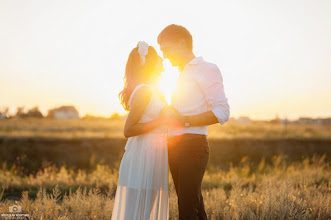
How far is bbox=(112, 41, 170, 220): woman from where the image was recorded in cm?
344

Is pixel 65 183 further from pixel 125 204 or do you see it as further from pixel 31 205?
pixel 125 204

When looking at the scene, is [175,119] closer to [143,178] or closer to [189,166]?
[189,166]

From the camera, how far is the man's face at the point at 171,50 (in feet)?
10.5

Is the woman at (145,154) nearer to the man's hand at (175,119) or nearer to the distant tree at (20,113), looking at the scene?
the man's hand at (175,119)

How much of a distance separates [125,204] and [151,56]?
1493mm

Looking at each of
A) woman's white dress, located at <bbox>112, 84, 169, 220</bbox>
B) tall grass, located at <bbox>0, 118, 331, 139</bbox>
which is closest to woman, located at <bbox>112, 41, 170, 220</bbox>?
woman's white dress, located at <bbox>112, 84, 169, 220</bbox>

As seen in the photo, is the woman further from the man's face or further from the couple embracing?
the man's face

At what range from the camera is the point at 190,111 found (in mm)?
3146

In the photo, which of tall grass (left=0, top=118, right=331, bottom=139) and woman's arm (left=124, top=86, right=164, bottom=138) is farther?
tall grass (left=0, top=118, right=331, bottom=139)

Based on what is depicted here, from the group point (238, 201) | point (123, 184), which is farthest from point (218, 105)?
point (238, 201)

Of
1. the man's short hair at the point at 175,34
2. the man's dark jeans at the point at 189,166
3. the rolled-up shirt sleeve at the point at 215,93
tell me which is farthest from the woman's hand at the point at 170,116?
the man's short hair at the point at 175,34

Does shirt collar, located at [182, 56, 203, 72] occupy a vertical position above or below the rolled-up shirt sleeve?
above

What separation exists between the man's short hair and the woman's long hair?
→ 1.21ft

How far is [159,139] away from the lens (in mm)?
3555
